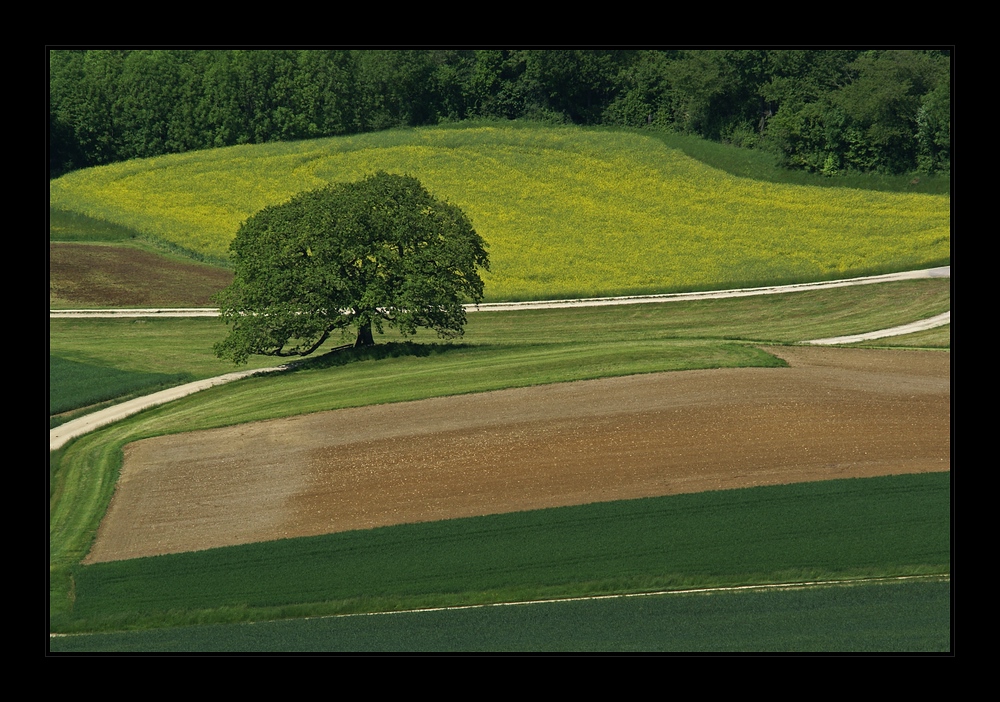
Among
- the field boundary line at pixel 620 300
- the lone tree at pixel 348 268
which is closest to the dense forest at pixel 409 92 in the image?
the field boundary line at pixel 620 300

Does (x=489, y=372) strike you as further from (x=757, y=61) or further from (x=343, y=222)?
(x=757, y=61)

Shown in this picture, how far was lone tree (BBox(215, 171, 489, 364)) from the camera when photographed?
56.6 metres

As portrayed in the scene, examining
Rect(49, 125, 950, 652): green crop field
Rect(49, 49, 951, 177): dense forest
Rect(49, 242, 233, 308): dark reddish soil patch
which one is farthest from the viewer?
Rect(49, 49, 951, 177): dense forest

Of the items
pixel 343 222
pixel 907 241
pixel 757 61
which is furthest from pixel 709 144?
pixel 343 222

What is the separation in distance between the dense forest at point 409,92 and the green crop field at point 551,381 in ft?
15.2

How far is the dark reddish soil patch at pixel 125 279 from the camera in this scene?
7750cm

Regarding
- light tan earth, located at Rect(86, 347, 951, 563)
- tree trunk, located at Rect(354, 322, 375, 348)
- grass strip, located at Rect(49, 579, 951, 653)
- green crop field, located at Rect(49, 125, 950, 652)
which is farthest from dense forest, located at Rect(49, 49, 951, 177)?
grass strip, located at Rect(49, 579, 951, 653)

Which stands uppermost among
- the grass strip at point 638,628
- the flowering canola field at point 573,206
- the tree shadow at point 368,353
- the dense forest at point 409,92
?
the dense forest at point 409,92

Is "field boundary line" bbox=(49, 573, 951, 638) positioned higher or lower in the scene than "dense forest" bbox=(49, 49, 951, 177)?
lower

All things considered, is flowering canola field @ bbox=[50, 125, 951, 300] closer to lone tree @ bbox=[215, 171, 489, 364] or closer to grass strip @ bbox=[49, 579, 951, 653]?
lone tree @ bbox=[215, 171, 489, 364]

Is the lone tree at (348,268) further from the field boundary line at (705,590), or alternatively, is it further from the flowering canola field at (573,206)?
the field boundary line at (705,590)

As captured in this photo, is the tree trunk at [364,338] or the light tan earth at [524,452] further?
the tree trunk at [364,338]

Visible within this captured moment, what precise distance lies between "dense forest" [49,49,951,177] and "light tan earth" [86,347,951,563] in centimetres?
6324

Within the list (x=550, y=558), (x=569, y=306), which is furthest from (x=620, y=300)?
(x=550, y=558)
